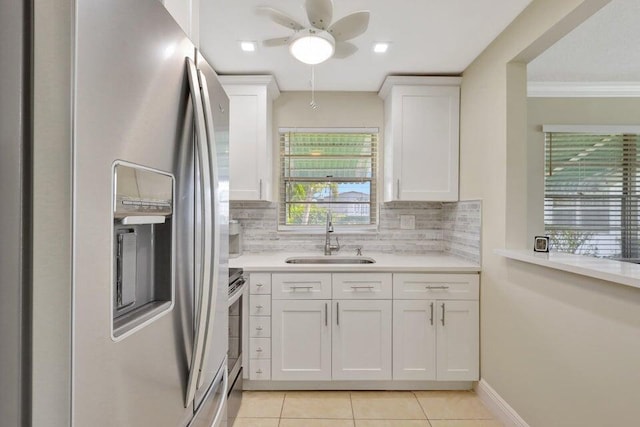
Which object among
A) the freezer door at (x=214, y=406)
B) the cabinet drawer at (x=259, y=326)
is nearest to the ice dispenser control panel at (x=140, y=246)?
the freezer door at (x=214, y=406)

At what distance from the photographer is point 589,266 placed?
1.40 m

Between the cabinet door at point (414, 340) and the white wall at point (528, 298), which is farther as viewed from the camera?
the cabinet door at point (414, 340)

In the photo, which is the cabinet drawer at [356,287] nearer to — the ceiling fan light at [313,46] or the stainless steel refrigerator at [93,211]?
the ceiling fan light at [313,46]

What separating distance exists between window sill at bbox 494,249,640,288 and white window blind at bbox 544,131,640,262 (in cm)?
155

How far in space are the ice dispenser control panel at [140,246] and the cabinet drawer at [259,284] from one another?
1625 mm

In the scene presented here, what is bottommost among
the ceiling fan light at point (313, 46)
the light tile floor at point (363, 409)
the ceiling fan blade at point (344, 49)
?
the light tile floor at point (363, 409)

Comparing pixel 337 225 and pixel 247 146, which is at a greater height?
pixel 247 146

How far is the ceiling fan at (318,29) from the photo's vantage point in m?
1.56

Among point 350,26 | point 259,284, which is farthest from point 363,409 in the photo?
point 350,26

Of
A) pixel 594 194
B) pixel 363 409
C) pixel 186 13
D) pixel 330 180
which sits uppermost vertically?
pixel 186 13

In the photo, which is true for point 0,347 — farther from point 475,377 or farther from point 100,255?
point 475,377

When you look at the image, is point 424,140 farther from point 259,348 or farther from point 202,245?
point 202,245

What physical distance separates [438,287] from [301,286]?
97cm

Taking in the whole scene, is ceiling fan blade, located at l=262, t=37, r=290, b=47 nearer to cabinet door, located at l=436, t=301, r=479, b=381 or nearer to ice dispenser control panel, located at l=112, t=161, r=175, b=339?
ice dispenser control panel, located at l=112, t=161, r=175, b=339
